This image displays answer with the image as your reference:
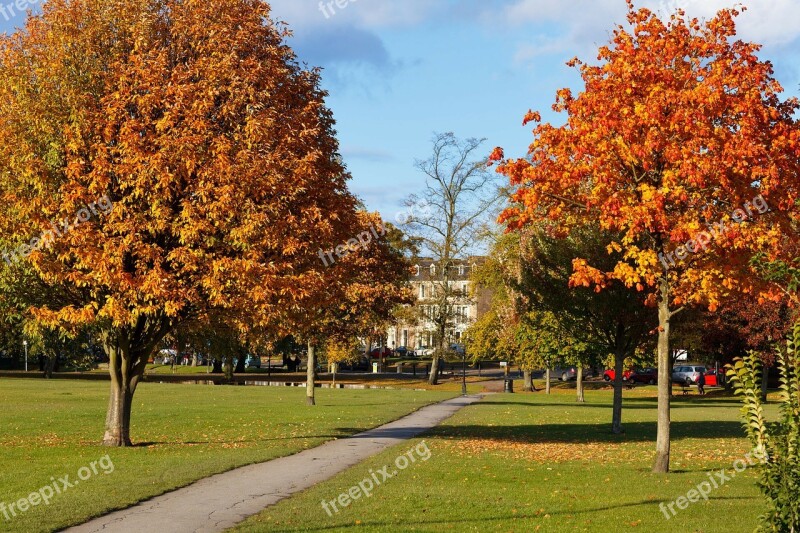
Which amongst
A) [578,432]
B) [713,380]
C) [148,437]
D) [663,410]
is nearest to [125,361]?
[148,437]

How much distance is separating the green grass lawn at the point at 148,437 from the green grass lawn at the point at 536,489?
253 cm

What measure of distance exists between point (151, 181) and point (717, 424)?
21.8m

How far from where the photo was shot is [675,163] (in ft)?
51.0

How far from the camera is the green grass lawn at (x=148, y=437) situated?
42.6 feet

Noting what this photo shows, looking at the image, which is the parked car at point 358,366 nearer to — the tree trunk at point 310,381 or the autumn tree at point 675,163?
the tree trunk at point 310,381

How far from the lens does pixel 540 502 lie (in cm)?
1261

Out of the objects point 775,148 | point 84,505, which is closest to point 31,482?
point 84,505

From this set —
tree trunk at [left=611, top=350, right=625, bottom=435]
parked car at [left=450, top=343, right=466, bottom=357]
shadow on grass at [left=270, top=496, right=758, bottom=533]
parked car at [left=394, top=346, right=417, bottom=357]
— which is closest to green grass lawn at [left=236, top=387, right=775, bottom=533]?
shadow on grass at [left=270, top=496, right=758, bottom=533]

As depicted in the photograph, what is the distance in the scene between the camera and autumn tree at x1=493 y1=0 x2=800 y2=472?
15.3 meters

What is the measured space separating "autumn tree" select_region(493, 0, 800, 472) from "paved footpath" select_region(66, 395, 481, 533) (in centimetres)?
614

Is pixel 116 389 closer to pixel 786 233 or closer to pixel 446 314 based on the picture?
pixel 786 233

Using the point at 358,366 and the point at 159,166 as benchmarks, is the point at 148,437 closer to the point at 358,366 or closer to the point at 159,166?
the point at 159,166

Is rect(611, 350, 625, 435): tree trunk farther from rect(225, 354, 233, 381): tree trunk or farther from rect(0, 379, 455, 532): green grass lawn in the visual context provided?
rect(225, 354, 233, 381): tree trunk

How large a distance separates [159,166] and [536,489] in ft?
29.5
